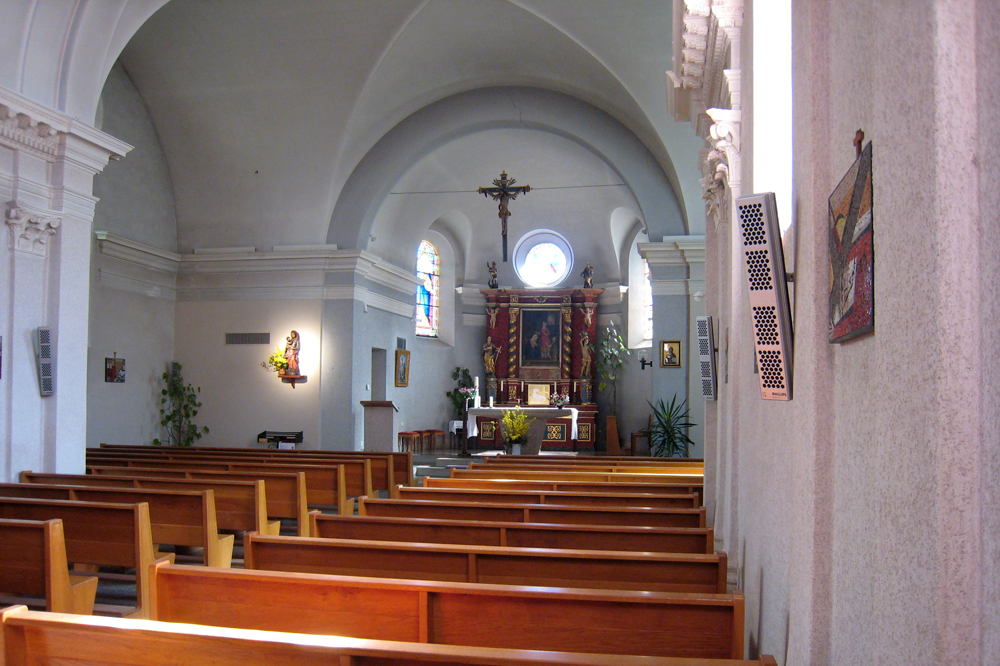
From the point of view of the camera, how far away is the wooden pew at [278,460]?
672cm

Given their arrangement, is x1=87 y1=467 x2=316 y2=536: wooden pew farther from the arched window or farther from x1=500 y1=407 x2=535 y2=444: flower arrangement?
the arched window

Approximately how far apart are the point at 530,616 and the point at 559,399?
49.1 feet

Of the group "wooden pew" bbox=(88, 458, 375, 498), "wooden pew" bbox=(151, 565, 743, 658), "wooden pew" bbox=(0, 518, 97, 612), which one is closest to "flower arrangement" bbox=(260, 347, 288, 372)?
"wooden pew" bbox=(88, 458, 375, 498)

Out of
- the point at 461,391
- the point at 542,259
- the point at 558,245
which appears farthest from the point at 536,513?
the point at 542,259

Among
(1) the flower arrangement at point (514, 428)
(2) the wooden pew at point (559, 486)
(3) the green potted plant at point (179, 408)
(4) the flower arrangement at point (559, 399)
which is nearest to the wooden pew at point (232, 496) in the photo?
(2) the wooden pew at point (559, 486)

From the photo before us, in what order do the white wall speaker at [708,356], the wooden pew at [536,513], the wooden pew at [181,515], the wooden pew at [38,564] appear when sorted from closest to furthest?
1. the wooden pew at [38,564]
2. the wooden pew at [181,515]
3. the wooden pew at [536,513]
4. the white wall speaker at [708,356]

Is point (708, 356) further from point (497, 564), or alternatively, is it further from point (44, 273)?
point (44, 273)

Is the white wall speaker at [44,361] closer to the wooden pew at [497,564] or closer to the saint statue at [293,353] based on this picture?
the wooden pew at [497,564]

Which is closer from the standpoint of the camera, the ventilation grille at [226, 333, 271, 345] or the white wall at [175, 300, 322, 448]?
the white wall at [175, 300, 322, 448]

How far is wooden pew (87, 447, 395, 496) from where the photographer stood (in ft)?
22.0

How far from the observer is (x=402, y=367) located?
577 inches

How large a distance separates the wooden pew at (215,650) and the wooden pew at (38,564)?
50.5 inches

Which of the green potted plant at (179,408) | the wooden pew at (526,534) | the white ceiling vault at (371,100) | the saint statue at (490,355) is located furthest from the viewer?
the saint statue at (490,355)

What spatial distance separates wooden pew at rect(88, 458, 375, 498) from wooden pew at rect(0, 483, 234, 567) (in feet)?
5.53
